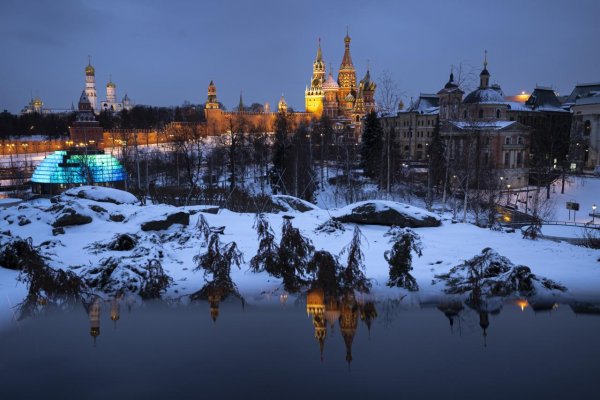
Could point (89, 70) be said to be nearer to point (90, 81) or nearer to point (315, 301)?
point (90, 81)

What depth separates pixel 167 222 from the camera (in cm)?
1259

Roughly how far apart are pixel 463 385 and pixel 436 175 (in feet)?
94.7

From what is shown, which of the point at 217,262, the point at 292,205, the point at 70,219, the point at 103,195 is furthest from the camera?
the point at 292,205

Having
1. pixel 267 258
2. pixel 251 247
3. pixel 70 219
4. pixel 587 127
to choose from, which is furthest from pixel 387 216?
pixel 587 127

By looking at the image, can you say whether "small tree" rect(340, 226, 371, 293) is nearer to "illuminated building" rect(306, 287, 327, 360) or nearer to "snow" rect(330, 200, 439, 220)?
"illuminated building" rect(306, 287, 327, 360)

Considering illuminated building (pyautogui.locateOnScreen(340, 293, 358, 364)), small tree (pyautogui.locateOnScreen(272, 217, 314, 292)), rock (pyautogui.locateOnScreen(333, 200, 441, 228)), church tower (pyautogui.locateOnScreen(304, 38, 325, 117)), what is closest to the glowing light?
illuminated building (pyautogui.locateOnScreen(340, 293, 358, 364))

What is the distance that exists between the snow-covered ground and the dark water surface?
3.40 ft

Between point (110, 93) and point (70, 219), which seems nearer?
→ point (70, 219)

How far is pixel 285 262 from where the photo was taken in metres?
9.47

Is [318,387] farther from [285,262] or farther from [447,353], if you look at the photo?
[285,262]

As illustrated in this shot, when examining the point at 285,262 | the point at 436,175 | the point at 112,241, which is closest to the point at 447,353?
the point at 285,262

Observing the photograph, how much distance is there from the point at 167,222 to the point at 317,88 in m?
107

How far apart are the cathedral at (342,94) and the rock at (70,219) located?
63389 mm

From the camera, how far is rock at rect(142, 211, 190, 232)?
12406 millimetres
